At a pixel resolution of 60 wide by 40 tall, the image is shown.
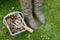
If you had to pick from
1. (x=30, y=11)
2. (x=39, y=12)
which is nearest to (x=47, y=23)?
(x=39, y=12)

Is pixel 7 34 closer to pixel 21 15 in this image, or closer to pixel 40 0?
pixel 21 15

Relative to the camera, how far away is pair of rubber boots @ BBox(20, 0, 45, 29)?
2102 mm

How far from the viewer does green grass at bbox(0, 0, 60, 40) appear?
7.46 feet

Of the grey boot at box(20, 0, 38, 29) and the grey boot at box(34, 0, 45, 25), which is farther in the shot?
the grey boot at box(34, 0, 45, 25)

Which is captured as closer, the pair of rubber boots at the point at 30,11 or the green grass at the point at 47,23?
the pair of rubber boots at the point at 30,11

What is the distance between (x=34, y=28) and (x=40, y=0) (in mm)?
357

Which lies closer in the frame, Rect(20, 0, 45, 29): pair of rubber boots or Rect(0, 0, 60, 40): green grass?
Rect(20, 0, 45, 29): pair of rubber boots

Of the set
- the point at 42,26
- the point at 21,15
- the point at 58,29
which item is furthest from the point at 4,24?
the point at 58,29

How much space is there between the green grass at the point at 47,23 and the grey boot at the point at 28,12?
0.10 m

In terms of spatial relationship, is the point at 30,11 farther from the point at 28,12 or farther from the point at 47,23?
the point at 47,23

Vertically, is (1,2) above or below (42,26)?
above

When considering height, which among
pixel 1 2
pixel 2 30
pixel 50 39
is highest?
pixel 1 2

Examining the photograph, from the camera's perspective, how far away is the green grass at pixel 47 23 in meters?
2.27

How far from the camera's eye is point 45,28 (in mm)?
2355
